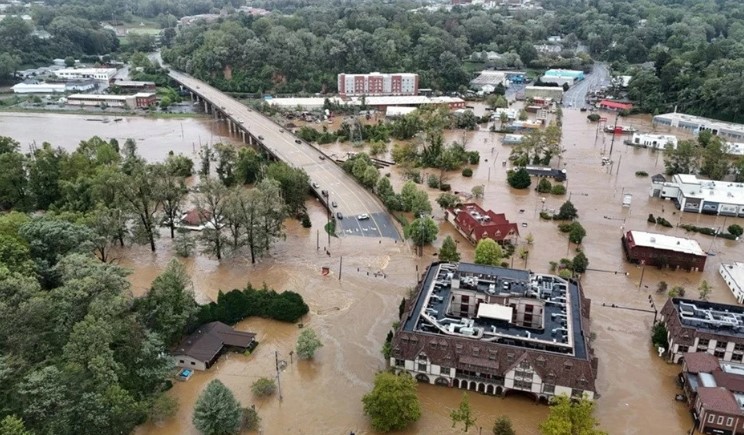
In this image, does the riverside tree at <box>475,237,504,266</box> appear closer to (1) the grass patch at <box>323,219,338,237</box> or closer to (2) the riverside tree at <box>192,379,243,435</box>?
(1) the grass patch at <box>323,219,338,237</box>

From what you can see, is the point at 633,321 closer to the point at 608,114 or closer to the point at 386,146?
the point at 386,146

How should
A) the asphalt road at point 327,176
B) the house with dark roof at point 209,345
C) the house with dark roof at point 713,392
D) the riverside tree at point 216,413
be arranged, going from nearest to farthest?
the riverside tree at point 216,413, the house with dark roof at point 713,392, the house with dark roof at point 209,345, the asphalt road at point 327,176

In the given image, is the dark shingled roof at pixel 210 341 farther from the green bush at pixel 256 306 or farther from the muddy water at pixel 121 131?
the muddy water at pixel 121 131

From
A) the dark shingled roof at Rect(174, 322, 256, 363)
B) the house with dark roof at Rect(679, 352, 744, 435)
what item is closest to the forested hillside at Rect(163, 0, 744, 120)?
the house with dark roof at Rect(679, 352, 744, 435)

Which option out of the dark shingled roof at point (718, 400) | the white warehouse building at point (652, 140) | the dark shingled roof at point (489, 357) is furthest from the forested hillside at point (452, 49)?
the dark shingled roof at point (489, 357)

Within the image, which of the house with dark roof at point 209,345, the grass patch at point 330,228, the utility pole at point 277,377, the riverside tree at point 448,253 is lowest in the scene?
the utility pole at point 277,377

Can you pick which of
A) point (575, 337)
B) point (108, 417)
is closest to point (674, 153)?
point (575, 337)

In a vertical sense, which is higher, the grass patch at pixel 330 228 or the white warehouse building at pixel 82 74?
the white warehouse building at pixel 82 74
